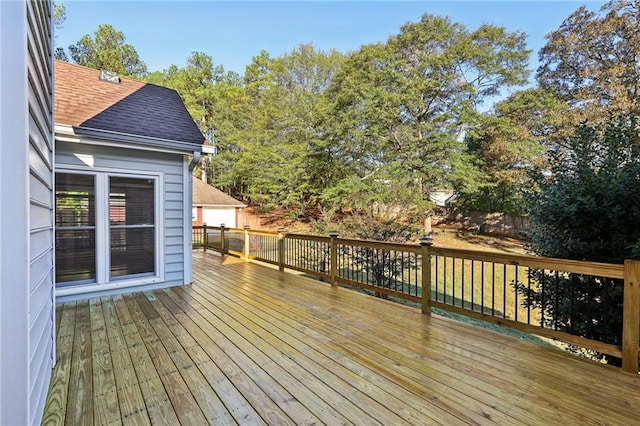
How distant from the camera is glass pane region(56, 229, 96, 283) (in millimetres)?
4115

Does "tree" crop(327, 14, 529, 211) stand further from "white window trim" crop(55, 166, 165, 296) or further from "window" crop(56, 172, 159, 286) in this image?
"white window trim" crop(55, 166, 165, 296)

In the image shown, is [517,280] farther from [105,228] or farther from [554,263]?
[105,228]

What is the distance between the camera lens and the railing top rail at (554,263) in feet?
7.81

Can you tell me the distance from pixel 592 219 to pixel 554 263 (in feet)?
2.23

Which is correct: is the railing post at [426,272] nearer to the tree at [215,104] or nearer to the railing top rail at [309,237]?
the railing top rail at [309,237]

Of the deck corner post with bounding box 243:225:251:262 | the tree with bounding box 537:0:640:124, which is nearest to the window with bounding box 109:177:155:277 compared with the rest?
the deck corner post with bounding box 243:225:251:262

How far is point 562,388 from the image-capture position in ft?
7.04

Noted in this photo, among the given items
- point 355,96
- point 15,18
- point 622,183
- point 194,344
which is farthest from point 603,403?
point 355,96

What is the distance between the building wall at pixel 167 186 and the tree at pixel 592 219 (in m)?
4.81

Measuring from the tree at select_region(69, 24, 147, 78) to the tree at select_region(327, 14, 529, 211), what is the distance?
46.5 feet

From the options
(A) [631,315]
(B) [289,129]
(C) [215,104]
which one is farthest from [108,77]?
(C) [215,104]

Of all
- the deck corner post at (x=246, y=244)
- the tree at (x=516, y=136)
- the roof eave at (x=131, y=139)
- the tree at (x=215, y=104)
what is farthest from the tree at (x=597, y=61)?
the tree at (x=215, y=104)

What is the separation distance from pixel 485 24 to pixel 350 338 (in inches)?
653

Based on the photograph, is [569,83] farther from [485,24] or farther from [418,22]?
[418,22]
